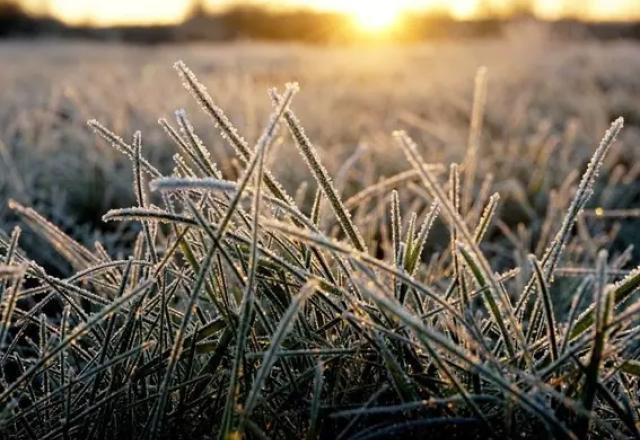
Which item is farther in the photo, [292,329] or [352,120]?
[352,120]

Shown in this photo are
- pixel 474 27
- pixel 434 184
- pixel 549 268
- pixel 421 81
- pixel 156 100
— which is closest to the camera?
pixel 434 184

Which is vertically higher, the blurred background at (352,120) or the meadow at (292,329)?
the meadow at (292,329)

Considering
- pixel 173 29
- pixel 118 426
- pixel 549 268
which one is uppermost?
pixel 549 268

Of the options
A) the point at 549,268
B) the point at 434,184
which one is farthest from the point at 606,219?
the point at 434,184

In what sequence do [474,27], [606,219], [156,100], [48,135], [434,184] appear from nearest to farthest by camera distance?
1. [434,184]
2. [606,219]
3. [48,135]
4. [156,100]
5. [474,27]

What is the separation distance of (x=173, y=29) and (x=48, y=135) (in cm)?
1765

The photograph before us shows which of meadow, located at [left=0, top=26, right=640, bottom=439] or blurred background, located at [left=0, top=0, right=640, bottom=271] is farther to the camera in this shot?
blurred background, located at [left=0, top=0, right=640, bottom=271]

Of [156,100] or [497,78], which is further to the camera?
[497,78]

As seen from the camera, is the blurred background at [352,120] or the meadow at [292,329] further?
the blurred background at [352,120]

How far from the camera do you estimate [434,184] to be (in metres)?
0.57

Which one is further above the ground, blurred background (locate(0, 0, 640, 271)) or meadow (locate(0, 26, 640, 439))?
meadow (locate(0, 26, 640, 439))

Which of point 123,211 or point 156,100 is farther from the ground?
point 123,211

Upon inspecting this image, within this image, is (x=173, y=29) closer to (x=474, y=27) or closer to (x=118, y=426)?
(x=474, y=27)

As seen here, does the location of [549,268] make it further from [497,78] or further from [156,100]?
[497,78]
